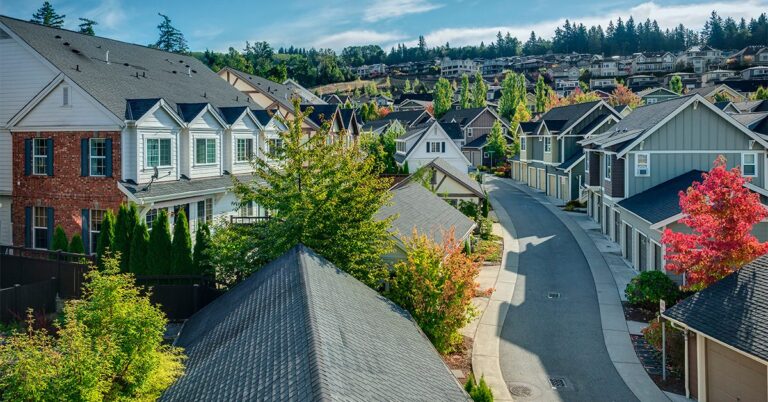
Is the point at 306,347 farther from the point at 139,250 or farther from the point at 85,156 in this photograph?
the point at 85,156

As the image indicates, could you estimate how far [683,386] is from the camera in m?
17.4

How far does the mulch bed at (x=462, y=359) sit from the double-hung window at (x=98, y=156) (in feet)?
55.0

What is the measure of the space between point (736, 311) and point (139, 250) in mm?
19200

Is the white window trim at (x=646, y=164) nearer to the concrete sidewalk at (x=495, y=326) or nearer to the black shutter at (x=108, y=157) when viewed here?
the concrete sidewalk at (x=495, y=326)

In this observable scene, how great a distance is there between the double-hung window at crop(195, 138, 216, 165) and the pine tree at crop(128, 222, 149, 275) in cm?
884

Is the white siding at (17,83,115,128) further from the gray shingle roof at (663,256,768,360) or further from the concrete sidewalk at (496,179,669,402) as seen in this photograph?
the gray shingle roof at (663,256,768,360)

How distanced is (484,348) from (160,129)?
17258 mm

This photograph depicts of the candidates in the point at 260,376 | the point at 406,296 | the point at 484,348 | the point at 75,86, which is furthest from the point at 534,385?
the point at 75,86

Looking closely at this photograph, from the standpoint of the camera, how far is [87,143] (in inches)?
1021

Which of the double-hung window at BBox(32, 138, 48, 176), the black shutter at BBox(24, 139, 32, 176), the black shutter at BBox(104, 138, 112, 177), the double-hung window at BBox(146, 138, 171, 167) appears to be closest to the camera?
the black shutter at BBox(104, 138, 112, 177)

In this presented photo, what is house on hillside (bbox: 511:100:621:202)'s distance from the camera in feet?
169

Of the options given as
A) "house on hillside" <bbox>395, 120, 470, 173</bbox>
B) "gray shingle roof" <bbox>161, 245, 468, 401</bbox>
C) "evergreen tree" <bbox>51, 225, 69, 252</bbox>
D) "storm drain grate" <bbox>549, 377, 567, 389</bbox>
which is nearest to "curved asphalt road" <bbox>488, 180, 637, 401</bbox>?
"storm drain grate" <bbox>549, 377, 567, 389</bbox>

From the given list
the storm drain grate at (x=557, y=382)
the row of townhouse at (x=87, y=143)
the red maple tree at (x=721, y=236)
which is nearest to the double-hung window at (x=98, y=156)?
the row of townhouse at (x=87, y=143)

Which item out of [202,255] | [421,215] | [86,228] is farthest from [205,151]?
[421,215]
